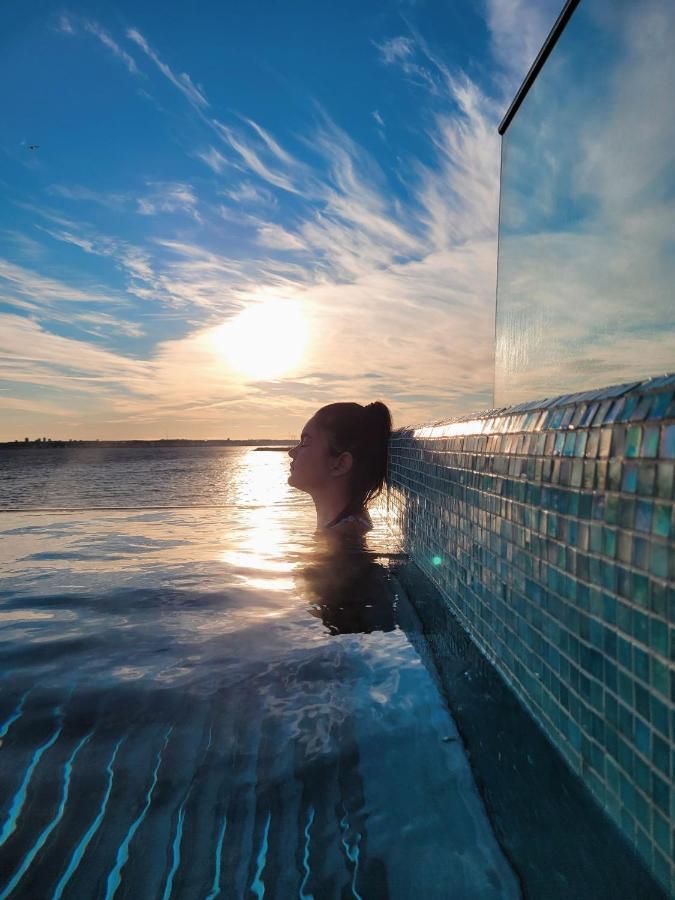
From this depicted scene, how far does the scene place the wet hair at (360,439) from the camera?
6.60m

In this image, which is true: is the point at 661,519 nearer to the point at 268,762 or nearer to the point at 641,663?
the point at 641,663

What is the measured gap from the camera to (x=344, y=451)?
6582mm

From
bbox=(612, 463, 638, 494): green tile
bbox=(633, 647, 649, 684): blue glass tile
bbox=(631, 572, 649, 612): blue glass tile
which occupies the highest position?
bbox=(612, 463, 638, 494): green tile

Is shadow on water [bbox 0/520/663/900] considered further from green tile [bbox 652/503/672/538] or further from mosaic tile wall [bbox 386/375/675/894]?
green tile [bbox 652/503/672/538]

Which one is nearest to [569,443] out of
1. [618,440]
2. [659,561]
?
[618,440]

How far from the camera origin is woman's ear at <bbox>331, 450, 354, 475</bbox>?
655cm

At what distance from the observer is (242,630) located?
121 inches

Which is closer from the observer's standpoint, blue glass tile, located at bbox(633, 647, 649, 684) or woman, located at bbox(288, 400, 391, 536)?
blue glass tile, located at bbox(633, 647, 649, 684)

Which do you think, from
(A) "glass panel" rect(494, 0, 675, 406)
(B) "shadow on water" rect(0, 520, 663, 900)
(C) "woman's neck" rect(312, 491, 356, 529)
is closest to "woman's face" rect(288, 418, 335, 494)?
(C) "woman's neck" rect(312, 491, 356, 529)

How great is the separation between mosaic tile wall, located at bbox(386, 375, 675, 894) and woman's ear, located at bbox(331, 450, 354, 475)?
3882mm

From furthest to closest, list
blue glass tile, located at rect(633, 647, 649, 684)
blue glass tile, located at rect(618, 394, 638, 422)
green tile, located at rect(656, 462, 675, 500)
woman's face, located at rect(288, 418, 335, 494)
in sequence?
1. woman's face, located at rect(288, 418, 335, 494)
2. blue glass tile, located at rect(618, 394, 638, 422)
3. blue glass tile, located at rect(633, 647, 649, 684)
4. green tile, located at rect(656, 462, 675, 500)

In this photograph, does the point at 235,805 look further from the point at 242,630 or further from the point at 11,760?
the point at 242,630

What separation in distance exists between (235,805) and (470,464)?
1.79m

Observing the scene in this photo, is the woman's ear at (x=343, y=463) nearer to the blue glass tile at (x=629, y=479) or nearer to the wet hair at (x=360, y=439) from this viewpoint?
the wet hair at (x=360, y=439)
